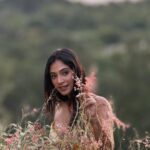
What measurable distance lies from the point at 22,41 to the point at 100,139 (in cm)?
Result: 5449

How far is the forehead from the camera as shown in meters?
4.95

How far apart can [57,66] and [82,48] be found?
45.0 meters

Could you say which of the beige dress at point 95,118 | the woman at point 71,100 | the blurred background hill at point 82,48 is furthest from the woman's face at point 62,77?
the blurred background hill at point 82,48

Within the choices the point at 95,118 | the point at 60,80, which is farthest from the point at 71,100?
the point at 95,118

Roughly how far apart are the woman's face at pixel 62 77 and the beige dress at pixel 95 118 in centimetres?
11

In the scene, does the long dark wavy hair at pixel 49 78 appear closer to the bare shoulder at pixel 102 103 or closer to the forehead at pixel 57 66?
the forehead at pixel 57 66

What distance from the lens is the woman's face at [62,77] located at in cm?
488

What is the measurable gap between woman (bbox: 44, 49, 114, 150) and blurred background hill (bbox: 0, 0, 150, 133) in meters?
0.85

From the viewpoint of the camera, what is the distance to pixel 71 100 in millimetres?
4914

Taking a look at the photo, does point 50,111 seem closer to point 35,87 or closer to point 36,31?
point 35,87

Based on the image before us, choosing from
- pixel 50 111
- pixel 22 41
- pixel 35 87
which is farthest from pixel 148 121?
pixel 22 41

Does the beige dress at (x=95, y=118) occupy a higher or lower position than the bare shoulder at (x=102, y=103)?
lower

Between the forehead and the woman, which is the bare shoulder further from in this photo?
the forehead

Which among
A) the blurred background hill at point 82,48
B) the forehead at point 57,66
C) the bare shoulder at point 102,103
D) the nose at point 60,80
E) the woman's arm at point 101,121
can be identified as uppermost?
the blurred background hill at point 82,48
